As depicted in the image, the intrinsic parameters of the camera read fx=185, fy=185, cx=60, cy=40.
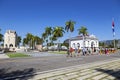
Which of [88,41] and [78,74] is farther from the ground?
[88,41]

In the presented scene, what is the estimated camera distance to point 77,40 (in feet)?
393

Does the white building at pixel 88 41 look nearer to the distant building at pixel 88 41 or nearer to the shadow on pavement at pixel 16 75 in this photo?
the distant building at pixel 88 41

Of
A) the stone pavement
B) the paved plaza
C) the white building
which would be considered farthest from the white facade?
the stone pavement

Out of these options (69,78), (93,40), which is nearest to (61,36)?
(93,40)

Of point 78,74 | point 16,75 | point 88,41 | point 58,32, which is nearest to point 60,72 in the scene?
point 78,74

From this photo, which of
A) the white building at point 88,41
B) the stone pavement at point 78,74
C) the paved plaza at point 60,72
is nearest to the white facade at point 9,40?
the white building at point 88,41

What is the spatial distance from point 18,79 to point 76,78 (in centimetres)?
269

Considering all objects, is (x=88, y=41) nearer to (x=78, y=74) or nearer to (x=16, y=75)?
(x=78, y=74)

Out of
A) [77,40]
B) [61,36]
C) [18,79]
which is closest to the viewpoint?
[18,79]

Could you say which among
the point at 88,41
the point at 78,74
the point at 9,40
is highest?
the point at 9,40

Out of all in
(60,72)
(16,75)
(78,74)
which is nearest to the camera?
(16,75)

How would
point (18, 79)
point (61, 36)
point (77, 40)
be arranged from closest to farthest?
1. point (18, 79)
2. point (61, 36)
3. point (77, 40)

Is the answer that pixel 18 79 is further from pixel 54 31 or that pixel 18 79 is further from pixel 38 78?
pixel 54 31

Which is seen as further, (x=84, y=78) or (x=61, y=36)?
(x=61, y=36)
